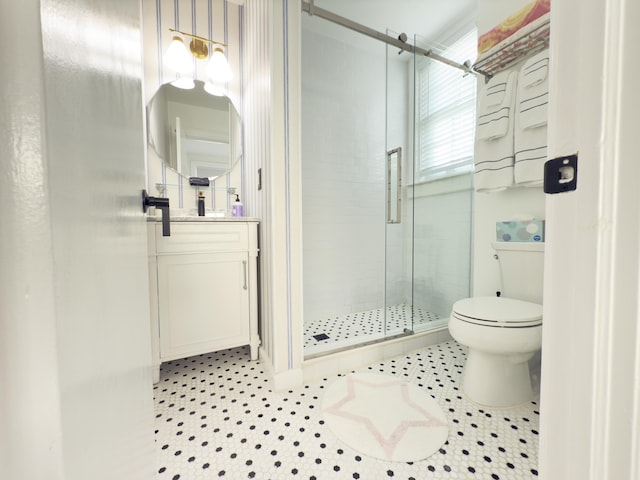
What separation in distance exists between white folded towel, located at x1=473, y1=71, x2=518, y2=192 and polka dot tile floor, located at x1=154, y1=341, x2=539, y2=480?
1.10 m

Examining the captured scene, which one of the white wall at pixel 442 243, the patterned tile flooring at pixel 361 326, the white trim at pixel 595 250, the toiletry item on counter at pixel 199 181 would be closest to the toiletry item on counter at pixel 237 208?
the toiletry item on counter at pixel 199 181

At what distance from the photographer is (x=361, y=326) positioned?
198 centimetres

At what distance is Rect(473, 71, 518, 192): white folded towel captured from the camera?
4.64 feet

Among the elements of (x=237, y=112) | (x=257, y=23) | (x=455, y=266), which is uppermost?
(x=257, y=23)

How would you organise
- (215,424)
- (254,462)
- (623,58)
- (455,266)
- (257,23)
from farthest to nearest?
(455,266), (257,23), (215,424), (254,462), (623,58)

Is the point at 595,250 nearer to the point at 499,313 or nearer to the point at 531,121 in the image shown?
the point at 499,313

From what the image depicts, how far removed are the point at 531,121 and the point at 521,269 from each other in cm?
74

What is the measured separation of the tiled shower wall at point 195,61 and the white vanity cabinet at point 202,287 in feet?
1.73

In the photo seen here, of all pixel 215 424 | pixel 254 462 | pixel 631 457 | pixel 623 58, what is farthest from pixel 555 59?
pixel 215 424

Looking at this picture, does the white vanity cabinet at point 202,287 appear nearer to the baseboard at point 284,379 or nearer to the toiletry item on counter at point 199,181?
the baseboard at point 284,379

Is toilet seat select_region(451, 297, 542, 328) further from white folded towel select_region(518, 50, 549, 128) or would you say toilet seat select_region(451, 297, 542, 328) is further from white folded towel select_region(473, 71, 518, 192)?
white folded towel select_region(518, 50, 549, 128)

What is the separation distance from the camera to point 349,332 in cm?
187

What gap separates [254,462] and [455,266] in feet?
5.76

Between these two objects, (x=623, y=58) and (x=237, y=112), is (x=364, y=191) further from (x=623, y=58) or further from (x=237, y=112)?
(x=623, y=58)
